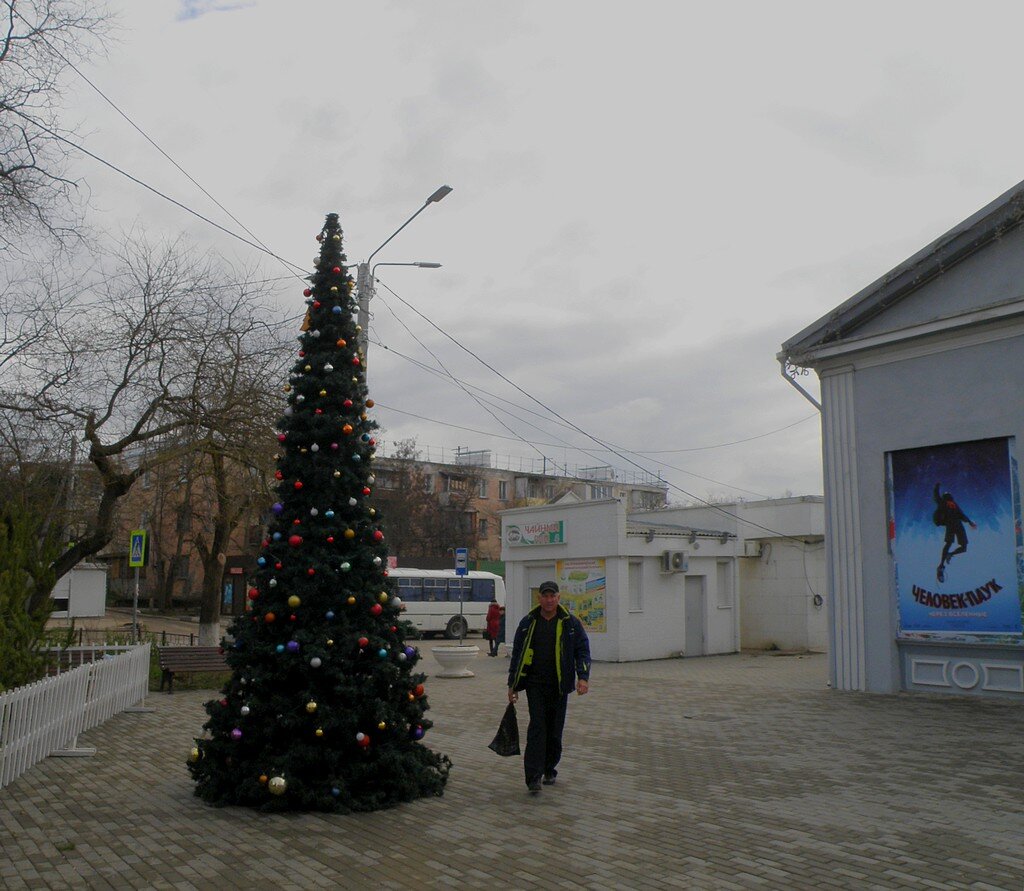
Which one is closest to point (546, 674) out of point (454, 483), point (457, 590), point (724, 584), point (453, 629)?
point (724, 584)

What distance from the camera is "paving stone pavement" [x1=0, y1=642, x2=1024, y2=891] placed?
5629 millimetres

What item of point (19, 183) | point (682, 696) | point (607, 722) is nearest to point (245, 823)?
point (607, 722)

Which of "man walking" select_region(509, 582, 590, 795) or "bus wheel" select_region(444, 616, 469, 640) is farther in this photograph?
"bus wheel" select_region(444, 616, 469, 640)

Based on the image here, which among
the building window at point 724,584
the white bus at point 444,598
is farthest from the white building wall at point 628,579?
the white bus at point 444,598

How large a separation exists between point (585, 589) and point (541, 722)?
1599cm

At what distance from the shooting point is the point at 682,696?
1520 centimetres

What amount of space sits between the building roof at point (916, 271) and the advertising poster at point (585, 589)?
9.19 meters

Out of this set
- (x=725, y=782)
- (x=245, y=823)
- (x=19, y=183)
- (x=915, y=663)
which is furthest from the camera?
(x=915, y=663)

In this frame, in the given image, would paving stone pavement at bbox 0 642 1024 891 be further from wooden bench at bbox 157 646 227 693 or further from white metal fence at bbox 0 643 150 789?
wooden bench at bbox 157 646 227 693

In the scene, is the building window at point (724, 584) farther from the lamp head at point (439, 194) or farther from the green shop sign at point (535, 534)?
the lamp head at point (439, 194)

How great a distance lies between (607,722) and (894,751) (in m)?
3.64

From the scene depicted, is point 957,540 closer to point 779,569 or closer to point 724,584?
point 724,584

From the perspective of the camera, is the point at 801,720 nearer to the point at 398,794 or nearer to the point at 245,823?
the point at 398,794

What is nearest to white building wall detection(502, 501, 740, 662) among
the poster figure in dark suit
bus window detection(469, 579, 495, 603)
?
the poster figure in dark suit
